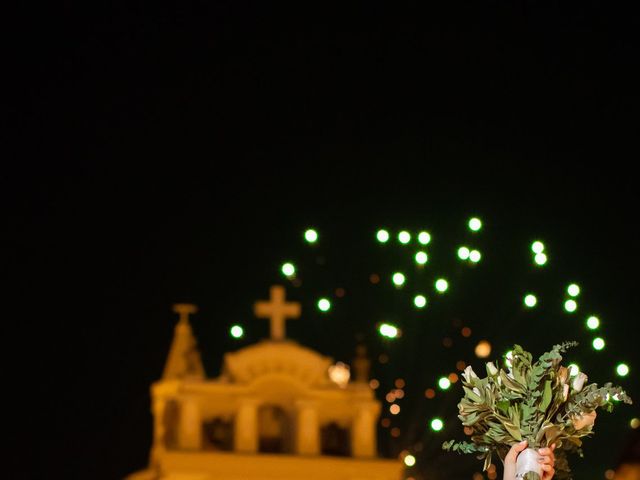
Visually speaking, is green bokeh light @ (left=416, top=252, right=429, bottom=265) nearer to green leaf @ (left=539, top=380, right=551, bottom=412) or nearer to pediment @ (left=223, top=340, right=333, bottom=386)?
green leaf @ (left=539, top=380, right=551, bottom=412)

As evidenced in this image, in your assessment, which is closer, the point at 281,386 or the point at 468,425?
the point at 468,425

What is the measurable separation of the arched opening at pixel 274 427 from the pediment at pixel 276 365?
2.78 ft

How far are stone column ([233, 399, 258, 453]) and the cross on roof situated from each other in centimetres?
162

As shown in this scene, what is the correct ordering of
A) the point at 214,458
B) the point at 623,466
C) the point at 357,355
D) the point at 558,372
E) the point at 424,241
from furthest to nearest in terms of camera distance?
the point at 623,466 → the point at 357,355 → the point at 214,458 → the point at 424,241 → the point at 558,372

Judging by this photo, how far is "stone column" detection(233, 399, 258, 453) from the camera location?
111 feet

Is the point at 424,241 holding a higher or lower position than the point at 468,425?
higher

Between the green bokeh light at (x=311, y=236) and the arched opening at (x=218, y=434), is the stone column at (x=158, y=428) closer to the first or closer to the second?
the arched opening at (x=218, y=434)

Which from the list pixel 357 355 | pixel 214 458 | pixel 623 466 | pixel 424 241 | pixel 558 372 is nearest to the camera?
pixel 558 372

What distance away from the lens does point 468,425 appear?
7762 mm

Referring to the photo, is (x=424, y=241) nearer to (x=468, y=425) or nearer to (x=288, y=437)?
(x=468, y=425)

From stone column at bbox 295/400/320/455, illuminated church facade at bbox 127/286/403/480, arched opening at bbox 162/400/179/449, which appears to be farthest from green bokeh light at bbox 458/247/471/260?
arched opening at bbox 162/400/179/449

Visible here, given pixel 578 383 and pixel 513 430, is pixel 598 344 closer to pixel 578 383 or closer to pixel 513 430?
pixel 578 383

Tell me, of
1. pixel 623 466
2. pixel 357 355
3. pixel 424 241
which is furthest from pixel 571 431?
pixel 623 466

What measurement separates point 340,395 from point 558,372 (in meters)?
27.6
